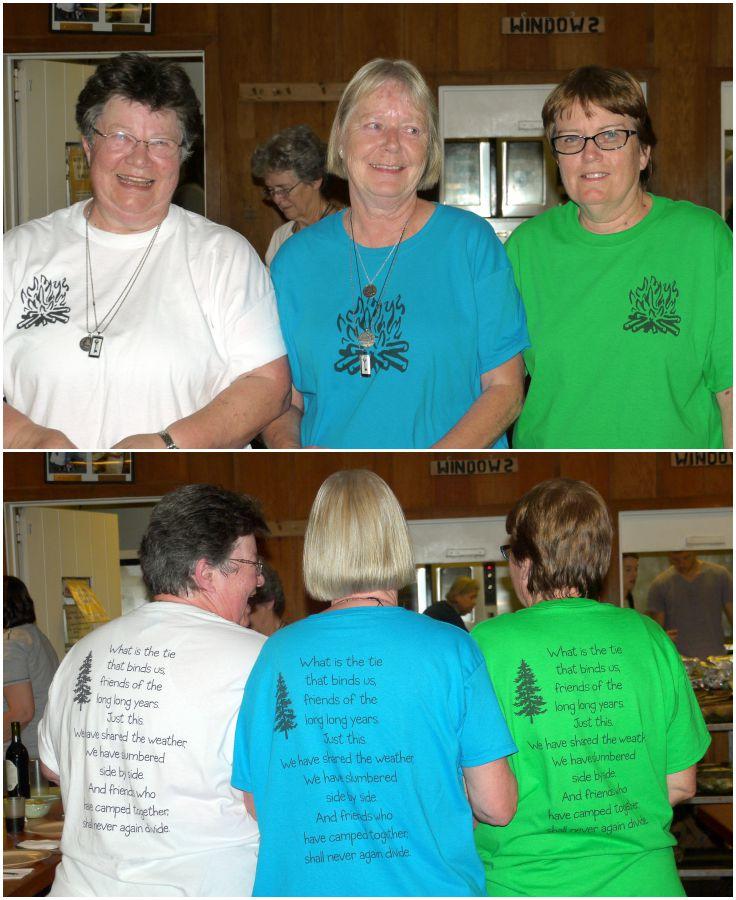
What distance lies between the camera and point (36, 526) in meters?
6.30

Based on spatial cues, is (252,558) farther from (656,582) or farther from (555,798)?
(656,582)

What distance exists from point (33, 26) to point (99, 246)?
3.98m

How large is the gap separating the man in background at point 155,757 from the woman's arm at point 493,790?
49 cm

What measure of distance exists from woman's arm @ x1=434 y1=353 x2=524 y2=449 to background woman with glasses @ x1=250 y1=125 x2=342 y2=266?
85.0 inches

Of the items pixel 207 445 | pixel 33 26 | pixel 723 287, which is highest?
pixel 33 26

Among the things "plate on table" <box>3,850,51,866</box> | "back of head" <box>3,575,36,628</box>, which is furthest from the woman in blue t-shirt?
"back of head" <box>3,575,36,628</box>

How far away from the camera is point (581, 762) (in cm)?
204

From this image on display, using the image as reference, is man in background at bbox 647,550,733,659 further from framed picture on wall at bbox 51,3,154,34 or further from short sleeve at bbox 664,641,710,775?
framed picture on wall at bbox 51,3,154,34

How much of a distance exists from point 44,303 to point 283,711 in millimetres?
1096

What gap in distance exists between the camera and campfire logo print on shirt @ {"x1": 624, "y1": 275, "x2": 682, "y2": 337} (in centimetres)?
230

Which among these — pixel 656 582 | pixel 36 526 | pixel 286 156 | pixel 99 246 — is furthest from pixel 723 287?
pixel 36 526

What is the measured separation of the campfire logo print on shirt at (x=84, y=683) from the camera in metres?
2.10

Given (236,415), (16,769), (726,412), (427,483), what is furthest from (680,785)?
(427,483)

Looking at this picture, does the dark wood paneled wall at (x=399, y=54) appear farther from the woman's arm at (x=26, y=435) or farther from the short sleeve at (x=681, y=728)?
the short sleeve at (x=681, y=728)
